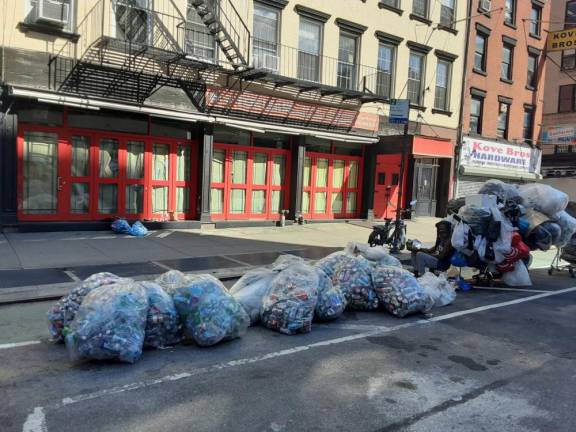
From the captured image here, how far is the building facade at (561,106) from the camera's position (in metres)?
31.8

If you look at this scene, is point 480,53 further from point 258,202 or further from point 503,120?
point 258,202

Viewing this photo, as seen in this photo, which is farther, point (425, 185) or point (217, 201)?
point (425, 185)

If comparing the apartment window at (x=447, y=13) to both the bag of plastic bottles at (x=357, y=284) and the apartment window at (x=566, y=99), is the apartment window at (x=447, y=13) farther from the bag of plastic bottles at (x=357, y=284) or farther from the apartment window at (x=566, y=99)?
the apartment window at (x=566, y=99)

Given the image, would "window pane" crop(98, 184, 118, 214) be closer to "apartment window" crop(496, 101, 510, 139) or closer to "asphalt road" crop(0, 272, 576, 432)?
"asphalt road" crop(0, 272, 576, 432)

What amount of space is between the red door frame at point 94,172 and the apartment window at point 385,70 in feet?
24.6

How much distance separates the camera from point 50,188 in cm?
1177

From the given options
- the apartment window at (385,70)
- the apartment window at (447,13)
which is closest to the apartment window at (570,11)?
the apartment window at (447,13)

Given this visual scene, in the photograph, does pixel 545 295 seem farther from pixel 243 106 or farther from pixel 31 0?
pixel 31 0

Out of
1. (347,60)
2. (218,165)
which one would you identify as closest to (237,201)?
(218,165)

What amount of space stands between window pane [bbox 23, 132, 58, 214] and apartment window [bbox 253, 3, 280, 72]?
604 centimetres

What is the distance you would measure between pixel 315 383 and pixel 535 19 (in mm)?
25711

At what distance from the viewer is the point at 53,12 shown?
35.7 ft

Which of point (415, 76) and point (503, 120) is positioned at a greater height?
point (415, 76)

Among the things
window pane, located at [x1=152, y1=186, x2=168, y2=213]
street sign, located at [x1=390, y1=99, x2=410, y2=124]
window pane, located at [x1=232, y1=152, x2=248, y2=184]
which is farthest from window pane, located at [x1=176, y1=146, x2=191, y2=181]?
street sign, located at [x1=390, y1=99, x2=410, y2=124]
